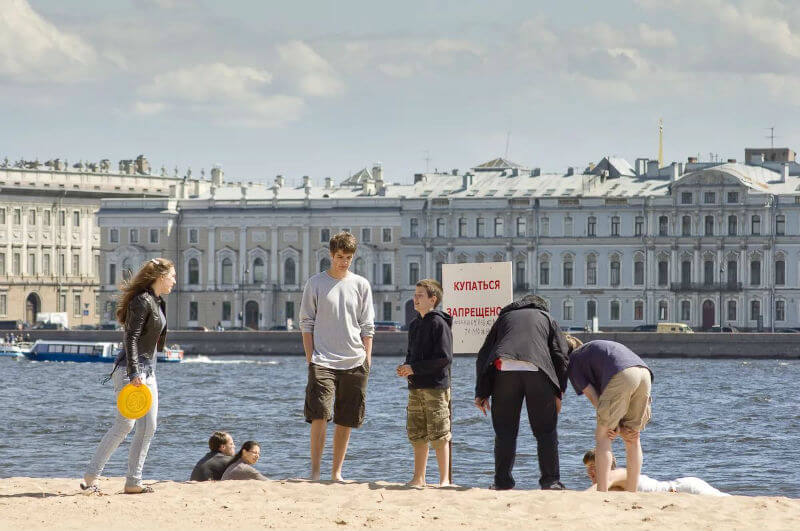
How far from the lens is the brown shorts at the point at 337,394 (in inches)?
460

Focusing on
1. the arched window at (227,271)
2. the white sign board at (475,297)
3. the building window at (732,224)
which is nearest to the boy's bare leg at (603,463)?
the white sign board at (475,297)

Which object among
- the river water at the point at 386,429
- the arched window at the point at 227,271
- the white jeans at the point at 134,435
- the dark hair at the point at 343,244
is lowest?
the river water at the point at 386,429

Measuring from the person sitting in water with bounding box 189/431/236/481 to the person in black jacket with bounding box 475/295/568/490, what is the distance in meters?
3.06

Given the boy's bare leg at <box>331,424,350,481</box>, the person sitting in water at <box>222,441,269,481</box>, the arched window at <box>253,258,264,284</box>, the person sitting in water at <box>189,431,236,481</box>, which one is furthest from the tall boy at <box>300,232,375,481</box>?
the arched window at <box>253,258,264,284</box>

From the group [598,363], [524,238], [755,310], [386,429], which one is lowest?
[386,429]

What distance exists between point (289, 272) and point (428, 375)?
67.4 m

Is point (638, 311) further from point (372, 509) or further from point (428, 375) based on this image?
point (372, 509)

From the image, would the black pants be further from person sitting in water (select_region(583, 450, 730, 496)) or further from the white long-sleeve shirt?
the white long-sleeve shirt

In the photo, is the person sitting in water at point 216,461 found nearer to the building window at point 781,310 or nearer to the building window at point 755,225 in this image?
the building window at point 781,310

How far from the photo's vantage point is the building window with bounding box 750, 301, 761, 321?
71.4 meters

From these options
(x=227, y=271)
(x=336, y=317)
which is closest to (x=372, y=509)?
(x=336, y=317)

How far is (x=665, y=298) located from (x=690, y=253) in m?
2.05

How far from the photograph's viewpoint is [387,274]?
253 ft

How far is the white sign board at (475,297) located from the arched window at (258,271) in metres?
66.4
